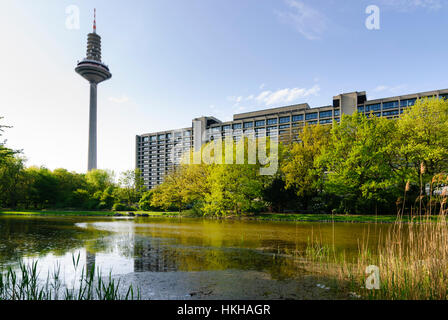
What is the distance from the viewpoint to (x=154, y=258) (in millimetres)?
11086

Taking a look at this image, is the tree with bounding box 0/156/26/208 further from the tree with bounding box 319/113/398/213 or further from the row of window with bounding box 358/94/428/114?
the row of window with bounding box 358/94/428/114

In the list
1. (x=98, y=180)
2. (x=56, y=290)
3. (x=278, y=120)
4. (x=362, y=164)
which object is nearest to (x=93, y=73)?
(x=98, y=180)

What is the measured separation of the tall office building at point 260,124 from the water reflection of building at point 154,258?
38.2 metres

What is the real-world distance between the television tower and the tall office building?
67.1 feet

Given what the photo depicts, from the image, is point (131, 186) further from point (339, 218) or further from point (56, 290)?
point (56, 290)

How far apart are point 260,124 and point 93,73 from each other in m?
73.4

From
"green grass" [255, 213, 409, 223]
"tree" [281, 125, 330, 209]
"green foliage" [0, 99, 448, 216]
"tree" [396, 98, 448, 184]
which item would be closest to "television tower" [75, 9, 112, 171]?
"green foliage" [0, 99, 448, 216]

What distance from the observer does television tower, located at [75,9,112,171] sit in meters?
116

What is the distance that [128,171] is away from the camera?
65938 mm

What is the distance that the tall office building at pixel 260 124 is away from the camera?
88562mm

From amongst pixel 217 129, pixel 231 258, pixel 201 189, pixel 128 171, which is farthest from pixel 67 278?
pixel 217 129

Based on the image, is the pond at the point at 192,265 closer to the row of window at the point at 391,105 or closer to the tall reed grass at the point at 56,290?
the tall reed grass at the point at 56,290

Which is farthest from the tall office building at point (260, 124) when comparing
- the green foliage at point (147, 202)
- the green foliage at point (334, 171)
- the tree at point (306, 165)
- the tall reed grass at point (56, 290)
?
the tall reed grass at point (56, 290)
